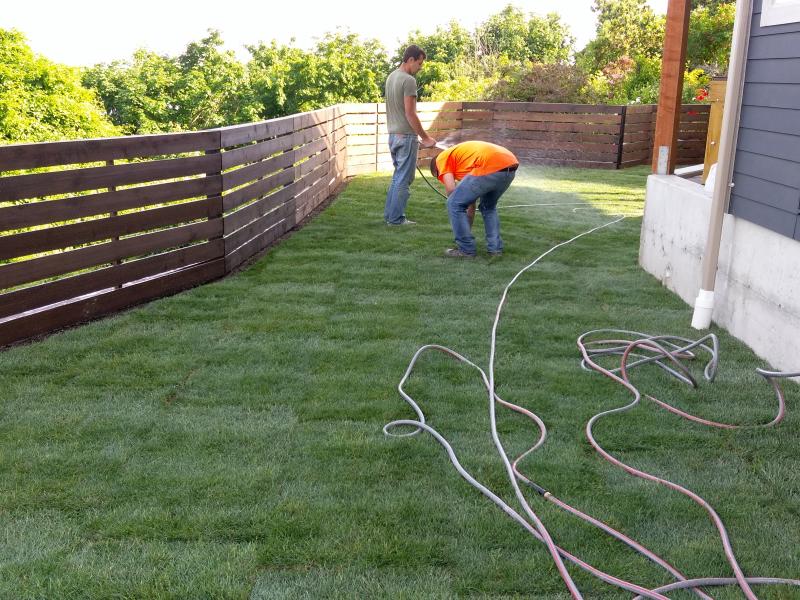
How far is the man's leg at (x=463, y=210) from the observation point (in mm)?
6531

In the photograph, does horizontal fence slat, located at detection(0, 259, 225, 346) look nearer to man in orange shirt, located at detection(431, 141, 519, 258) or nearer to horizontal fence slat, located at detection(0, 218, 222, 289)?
horizontal fence slat, located at detection(0, 218, 222, 289)

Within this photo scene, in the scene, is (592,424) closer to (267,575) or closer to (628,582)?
(628,582)

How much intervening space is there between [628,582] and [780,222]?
256cm

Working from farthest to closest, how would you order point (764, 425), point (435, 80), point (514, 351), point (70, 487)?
point (435, 80), point (514, 351), point (764, 425), point (70, 487)

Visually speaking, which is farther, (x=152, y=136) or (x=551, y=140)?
(x=551, y=140)

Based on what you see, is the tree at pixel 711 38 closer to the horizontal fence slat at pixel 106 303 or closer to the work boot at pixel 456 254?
the work boot at pixel 456 254

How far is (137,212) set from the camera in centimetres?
536

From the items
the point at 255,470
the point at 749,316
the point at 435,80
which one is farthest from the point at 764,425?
the point at 435,80

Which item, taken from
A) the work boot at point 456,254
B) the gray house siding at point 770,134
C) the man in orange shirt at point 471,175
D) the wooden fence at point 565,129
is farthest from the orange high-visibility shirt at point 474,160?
the wooden fence at point 565,129

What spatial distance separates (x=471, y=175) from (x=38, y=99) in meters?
26.4

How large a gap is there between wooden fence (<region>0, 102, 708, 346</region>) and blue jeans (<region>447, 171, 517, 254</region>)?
5.56 ft

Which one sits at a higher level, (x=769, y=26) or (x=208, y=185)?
(x=769, y=26)

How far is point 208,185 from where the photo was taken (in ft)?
19.5

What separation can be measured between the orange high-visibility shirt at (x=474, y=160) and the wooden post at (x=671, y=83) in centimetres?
111
